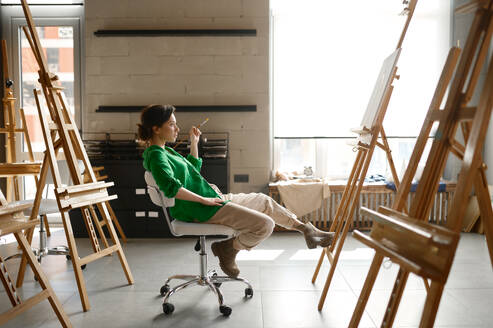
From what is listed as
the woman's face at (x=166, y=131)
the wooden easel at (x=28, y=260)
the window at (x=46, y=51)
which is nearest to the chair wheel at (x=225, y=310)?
the wooden easel at (x=28, y=260)

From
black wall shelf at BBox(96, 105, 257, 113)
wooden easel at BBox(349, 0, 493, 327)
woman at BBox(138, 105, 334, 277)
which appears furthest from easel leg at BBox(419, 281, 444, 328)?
black wall shelf at BBox(96, 105, 257, 113)

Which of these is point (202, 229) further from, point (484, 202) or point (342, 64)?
point (342, 64)

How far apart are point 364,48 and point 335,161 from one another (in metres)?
1.33

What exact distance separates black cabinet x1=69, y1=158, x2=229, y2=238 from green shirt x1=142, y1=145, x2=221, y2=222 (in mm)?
1493

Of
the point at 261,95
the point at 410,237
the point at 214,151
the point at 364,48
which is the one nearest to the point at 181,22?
the point at 261,95

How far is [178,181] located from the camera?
2430 millimetres

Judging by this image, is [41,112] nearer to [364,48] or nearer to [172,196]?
[172,196]

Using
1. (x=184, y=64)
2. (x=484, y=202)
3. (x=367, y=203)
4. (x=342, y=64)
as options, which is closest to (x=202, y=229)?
(x=484, y=202)

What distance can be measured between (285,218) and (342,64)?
2862mm

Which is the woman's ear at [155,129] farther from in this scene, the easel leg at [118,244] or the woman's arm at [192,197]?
the easel leg at [118,244]

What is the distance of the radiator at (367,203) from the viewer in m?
4.60

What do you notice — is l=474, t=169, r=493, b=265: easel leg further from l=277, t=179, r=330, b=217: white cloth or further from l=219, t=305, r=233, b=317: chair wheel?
l=277, t=179, r=330, b=217: white cloth

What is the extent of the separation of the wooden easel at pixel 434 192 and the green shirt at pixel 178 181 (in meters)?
1.16

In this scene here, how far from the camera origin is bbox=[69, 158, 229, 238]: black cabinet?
4.29 metres
